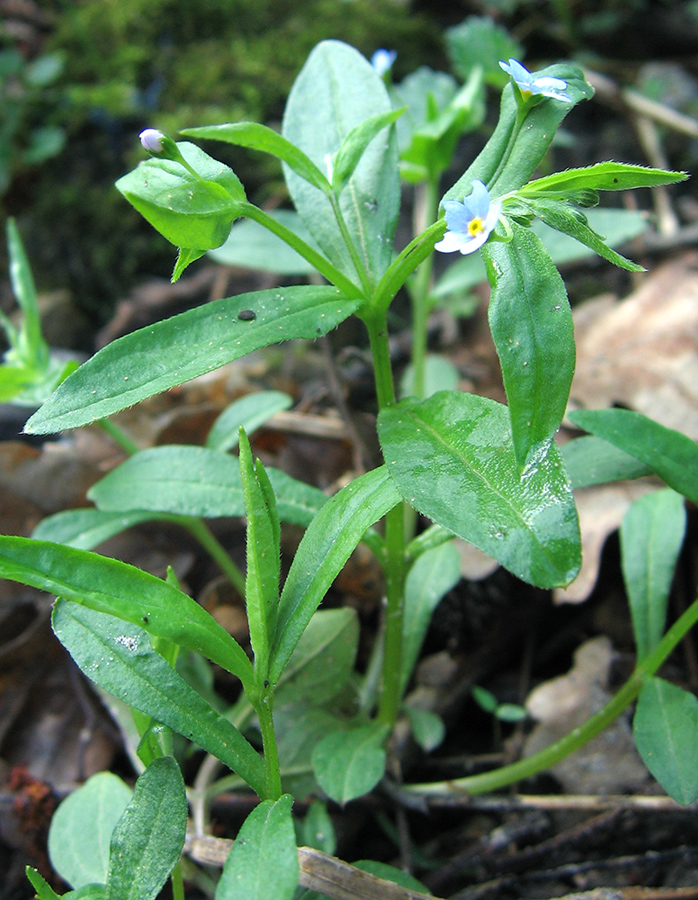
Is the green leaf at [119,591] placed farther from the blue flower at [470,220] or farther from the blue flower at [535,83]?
the blue flower at [535,83]

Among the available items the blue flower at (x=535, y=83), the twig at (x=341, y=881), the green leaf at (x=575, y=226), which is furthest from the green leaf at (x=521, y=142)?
the twig at (x=341, y=881)

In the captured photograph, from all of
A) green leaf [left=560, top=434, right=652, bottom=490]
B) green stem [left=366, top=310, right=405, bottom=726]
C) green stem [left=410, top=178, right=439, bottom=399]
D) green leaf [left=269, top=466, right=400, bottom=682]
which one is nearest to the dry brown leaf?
green stem [left=410, top=178, right=439, bottom=399]

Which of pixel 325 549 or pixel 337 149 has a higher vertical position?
pixel 337 149

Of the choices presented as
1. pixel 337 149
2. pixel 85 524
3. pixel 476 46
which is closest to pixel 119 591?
pixel 85 524

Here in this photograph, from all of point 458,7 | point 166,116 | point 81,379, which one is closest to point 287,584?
point 81,379

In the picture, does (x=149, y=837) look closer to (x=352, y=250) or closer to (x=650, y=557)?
(x=352, y=250)

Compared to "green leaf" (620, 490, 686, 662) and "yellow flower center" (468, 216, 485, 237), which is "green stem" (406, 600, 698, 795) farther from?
"yellow flower center" (468, 216, 485, 237)
